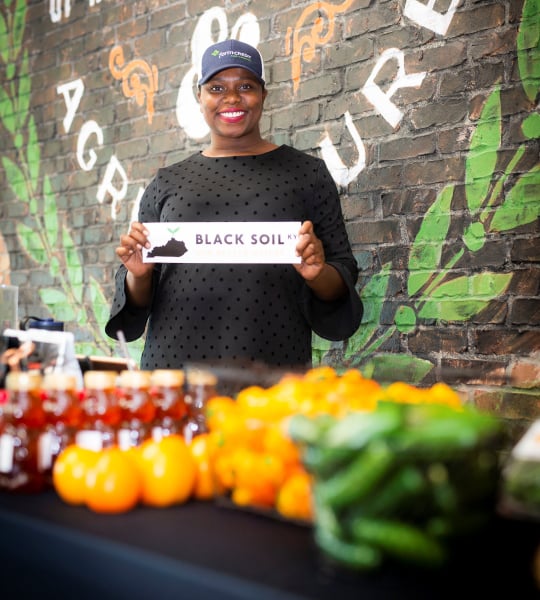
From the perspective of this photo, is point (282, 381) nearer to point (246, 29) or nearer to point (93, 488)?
point (93, 488)

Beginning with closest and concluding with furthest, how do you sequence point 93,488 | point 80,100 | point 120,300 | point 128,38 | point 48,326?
1. point 93,488
2. point 120,300
3. point 48,326
4. point 128,38
5. point 80,100

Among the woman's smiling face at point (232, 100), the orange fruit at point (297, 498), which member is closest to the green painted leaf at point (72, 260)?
the woman's smiling face at point (232, 100)

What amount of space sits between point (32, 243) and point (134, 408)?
9.04 ft

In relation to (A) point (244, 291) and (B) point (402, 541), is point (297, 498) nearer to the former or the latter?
(B) point (402, 541)

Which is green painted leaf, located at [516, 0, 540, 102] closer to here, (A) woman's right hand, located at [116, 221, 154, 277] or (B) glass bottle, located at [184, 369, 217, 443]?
(A) woman's right hand, located at [116, 221, 154, 277]

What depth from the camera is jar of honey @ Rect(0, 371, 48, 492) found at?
3.07ft

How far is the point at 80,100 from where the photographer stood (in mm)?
3309

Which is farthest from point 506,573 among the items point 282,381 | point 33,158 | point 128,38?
point 33,158

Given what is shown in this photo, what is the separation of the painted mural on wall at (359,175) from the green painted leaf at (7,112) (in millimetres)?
389

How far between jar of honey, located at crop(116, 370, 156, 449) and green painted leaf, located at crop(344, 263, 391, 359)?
1310mm

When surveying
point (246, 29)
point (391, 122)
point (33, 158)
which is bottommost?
point (391, 122)

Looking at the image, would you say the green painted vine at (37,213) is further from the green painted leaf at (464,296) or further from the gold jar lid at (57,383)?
the gold jar lid at (57,383)

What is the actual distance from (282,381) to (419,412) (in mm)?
323

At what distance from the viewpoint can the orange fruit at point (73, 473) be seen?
87cm
